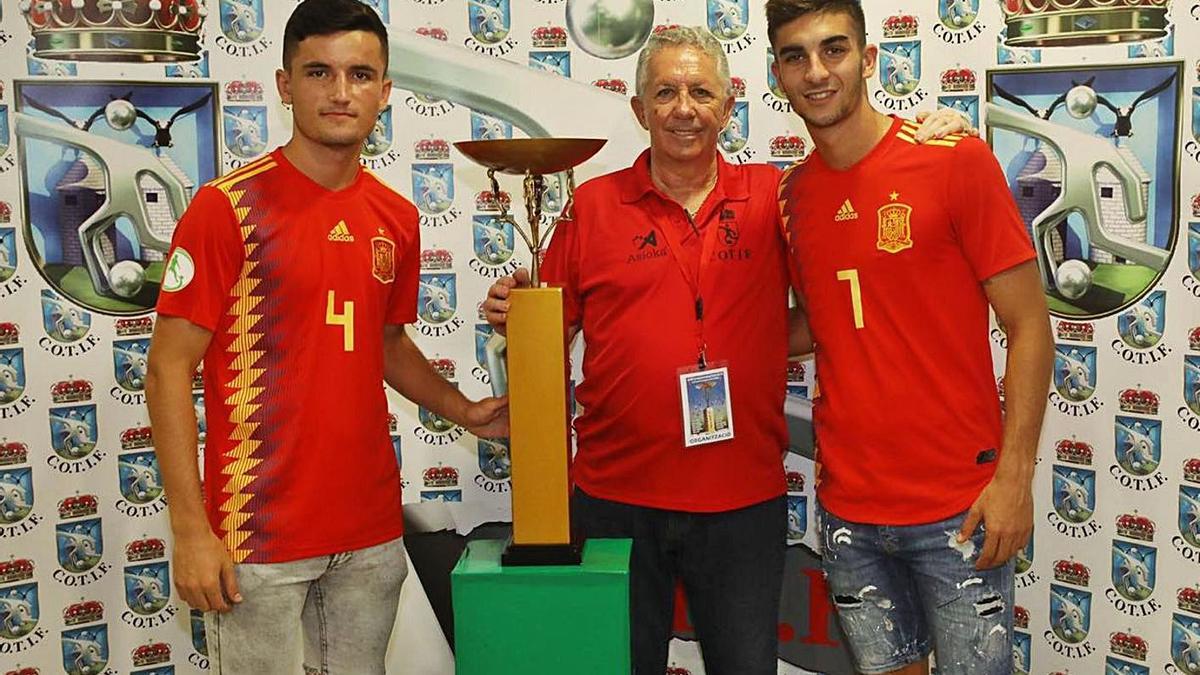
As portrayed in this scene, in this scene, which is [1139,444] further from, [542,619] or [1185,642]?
[542,619]

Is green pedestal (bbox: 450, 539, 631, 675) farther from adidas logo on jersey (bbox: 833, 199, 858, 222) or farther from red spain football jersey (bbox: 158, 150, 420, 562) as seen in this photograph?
adidas logo on jersey (bbox: 833, 199, 858, 222)

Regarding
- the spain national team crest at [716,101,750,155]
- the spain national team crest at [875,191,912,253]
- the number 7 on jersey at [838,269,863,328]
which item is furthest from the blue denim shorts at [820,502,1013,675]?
the spain national team crest at [716,101,750,155]

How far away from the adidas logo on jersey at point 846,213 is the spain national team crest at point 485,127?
1069 mm

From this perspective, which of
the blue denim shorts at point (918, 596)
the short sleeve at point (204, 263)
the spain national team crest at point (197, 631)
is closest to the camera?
the short sleeve at point (204, 263)

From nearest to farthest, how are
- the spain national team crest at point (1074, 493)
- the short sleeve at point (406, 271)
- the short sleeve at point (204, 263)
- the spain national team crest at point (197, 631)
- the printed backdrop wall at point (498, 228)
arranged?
the short sleeve at point (204, 263) → the short sleeve at point (406, 271) → the printed backdrop wall at point (498, 228) → the spain national team crest at point (1074, 493) → the spain national team crest at point (197, 631)

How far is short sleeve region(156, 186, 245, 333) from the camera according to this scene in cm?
190

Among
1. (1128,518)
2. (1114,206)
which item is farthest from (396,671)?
(1114,206)

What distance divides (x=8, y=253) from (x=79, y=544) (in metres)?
0.75

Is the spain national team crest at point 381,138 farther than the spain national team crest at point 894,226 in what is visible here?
Yes

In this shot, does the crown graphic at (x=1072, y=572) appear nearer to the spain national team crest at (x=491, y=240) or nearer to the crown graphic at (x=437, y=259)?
the spain national team crest at (x=491, y=240)

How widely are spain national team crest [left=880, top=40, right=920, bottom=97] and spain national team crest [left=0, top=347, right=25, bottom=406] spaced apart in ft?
7.45

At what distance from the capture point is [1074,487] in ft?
8.73

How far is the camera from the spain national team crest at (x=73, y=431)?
2.69 metres

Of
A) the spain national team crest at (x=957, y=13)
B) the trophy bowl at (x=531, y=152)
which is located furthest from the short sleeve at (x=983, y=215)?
the spain national team crest at (x=957, y=13)
